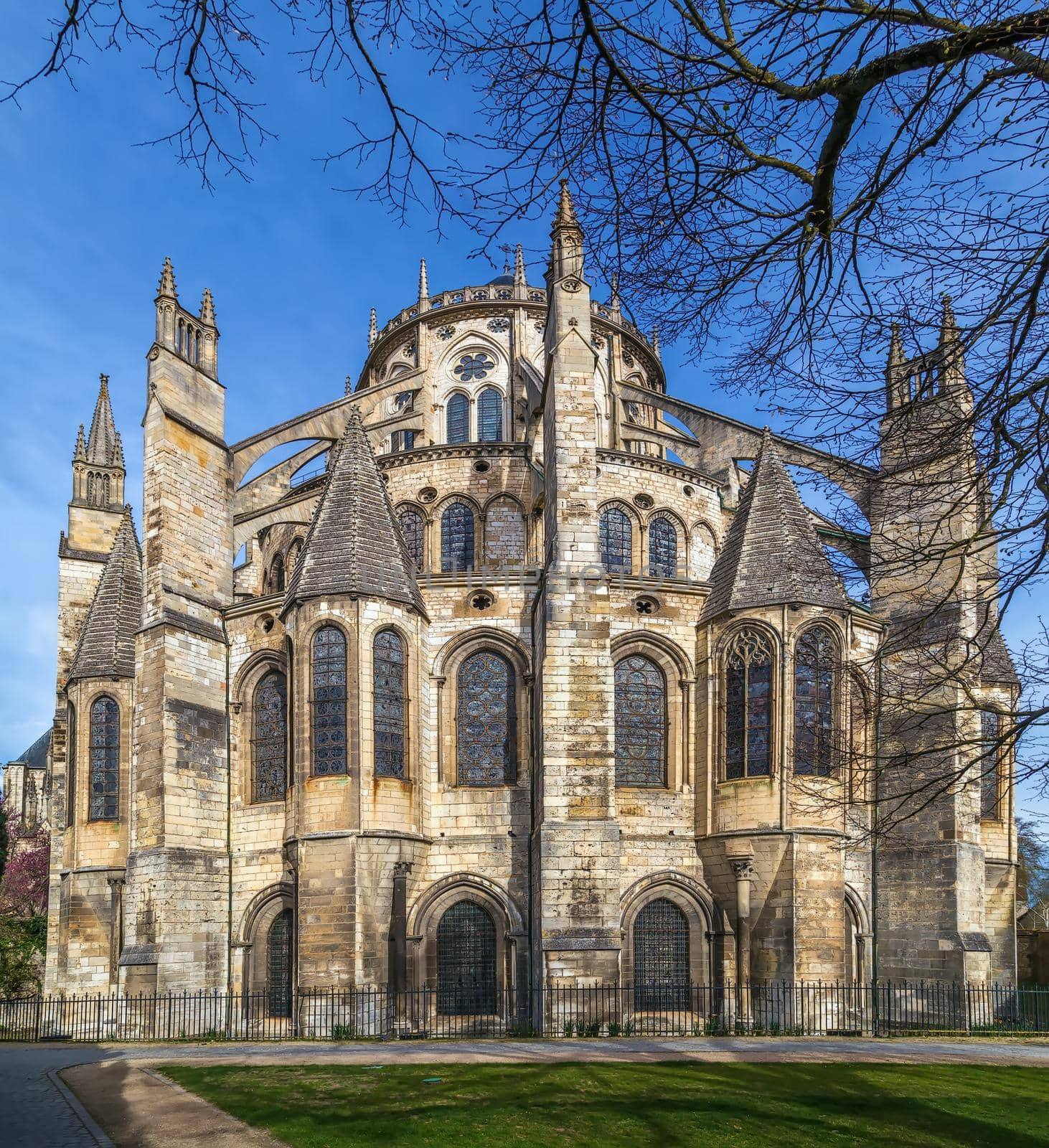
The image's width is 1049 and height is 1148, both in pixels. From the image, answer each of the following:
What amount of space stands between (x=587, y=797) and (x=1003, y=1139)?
10.2m

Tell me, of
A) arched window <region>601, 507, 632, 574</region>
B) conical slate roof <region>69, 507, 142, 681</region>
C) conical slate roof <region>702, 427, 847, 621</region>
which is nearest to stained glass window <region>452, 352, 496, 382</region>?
arched window <region>601, 507, 632, 574</region>

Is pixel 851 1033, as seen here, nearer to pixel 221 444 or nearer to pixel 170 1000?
pixel 170 1000

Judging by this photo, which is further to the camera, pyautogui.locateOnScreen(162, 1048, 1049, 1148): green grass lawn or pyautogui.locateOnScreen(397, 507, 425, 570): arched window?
pyautogui.locateOnScreen(397, 507, 425, 570): arched window

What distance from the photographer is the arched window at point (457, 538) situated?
92.3 ft

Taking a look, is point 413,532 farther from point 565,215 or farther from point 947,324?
point 947,324

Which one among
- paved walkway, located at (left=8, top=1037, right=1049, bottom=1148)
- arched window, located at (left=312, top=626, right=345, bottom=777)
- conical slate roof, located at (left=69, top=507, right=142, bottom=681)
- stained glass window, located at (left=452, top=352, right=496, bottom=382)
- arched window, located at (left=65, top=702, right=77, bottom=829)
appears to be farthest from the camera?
stained glass window, located at (left=452, top=352, right=496, bottom=382)

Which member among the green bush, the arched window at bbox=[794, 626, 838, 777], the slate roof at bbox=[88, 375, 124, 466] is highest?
the slate roof at bbox=[88, 375, 124, 466]

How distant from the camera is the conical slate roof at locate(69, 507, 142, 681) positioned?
26016mm

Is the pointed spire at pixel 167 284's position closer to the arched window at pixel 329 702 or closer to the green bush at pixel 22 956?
the arched window at pixel 329 702

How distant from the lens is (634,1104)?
1208cm

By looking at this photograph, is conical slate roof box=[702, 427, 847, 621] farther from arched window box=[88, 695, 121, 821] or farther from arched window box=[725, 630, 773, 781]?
arched window box=[88, 695, 121, 821]

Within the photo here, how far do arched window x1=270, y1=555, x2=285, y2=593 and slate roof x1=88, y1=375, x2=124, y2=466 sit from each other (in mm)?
6555

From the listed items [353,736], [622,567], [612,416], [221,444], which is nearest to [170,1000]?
[353,736]

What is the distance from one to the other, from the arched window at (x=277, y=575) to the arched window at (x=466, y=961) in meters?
11.4
